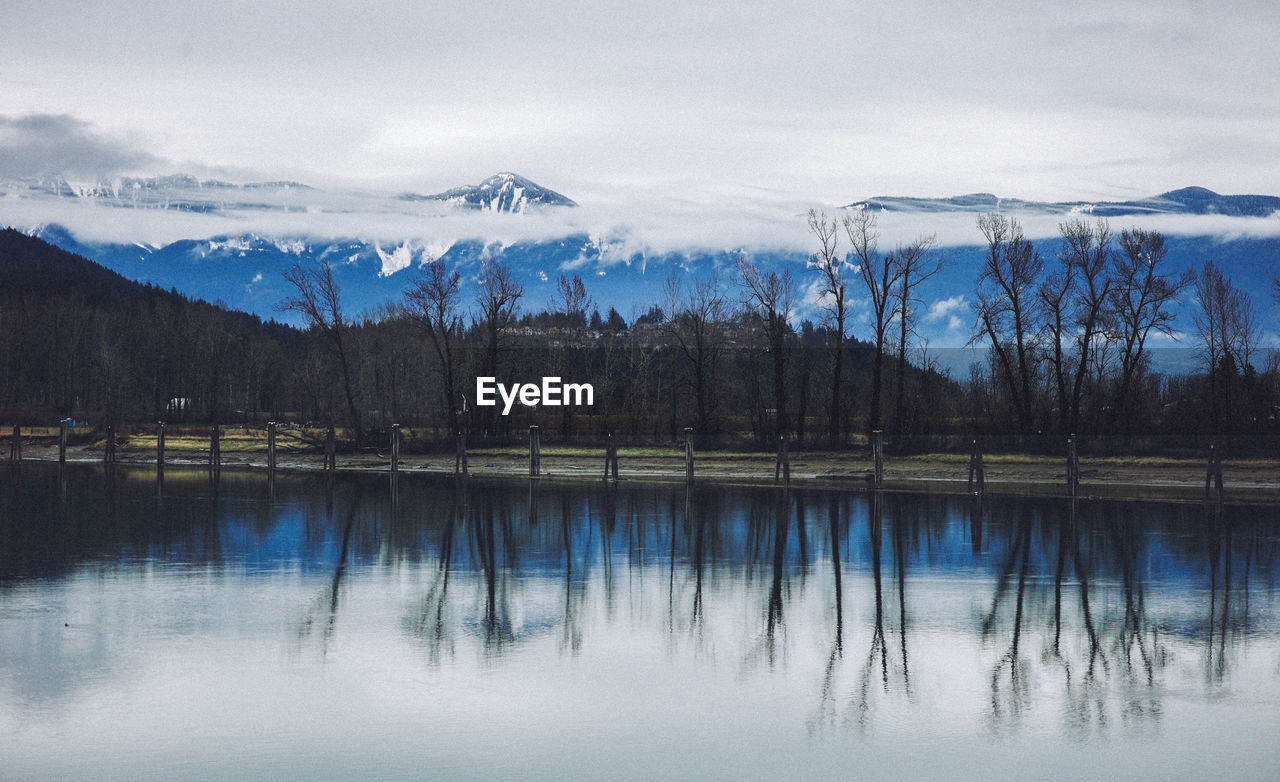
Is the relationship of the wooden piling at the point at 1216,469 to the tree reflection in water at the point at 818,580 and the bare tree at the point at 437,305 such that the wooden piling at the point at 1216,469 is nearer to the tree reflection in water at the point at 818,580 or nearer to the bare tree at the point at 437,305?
the tree reflection in water at the point at 818,580

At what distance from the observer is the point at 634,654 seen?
1183 centimetres

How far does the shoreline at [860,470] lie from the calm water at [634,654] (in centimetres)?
1805

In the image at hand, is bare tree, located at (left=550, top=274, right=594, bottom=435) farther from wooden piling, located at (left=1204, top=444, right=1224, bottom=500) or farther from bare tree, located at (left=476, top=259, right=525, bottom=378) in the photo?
A: wooden piling, located at (left=1204, top=444, right=1224, bottom=500)

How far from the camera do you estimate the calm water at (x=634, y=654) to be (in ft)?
27.8

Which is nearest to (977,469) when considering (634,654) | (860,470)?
(860,470)

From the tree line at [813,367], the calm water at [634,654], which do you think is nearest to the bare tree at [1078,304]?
the tree line at [813,367]

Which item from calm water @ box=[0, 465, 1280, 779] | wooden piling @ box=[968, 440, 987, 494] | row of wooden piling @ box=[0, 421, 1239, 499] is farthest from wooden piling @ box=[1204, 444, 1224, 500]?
calm water @ box=[0, 465, 1280, 779]

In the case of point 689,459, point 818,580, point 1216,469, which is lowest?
point 818,580

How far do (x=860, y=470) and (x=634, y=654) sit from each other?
1539 inches

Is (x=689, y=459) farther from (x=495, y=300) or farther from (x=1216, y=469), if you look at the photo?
(x=495, y=300)

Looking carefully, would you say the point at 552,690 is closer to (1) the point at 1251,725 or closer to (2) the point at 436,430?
(1) the point at 1251,725

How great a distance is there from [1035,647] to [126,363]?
131 metres

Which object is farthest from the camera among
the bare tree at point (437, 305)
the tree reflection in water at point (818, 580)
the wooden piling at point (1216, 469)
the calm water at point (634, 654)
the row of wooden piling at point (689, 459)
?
the bare tree at point (437, 305)

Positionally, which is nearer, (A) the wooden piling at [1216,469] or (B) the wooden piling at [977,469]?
(A) the wooden piling at [1216,469]
